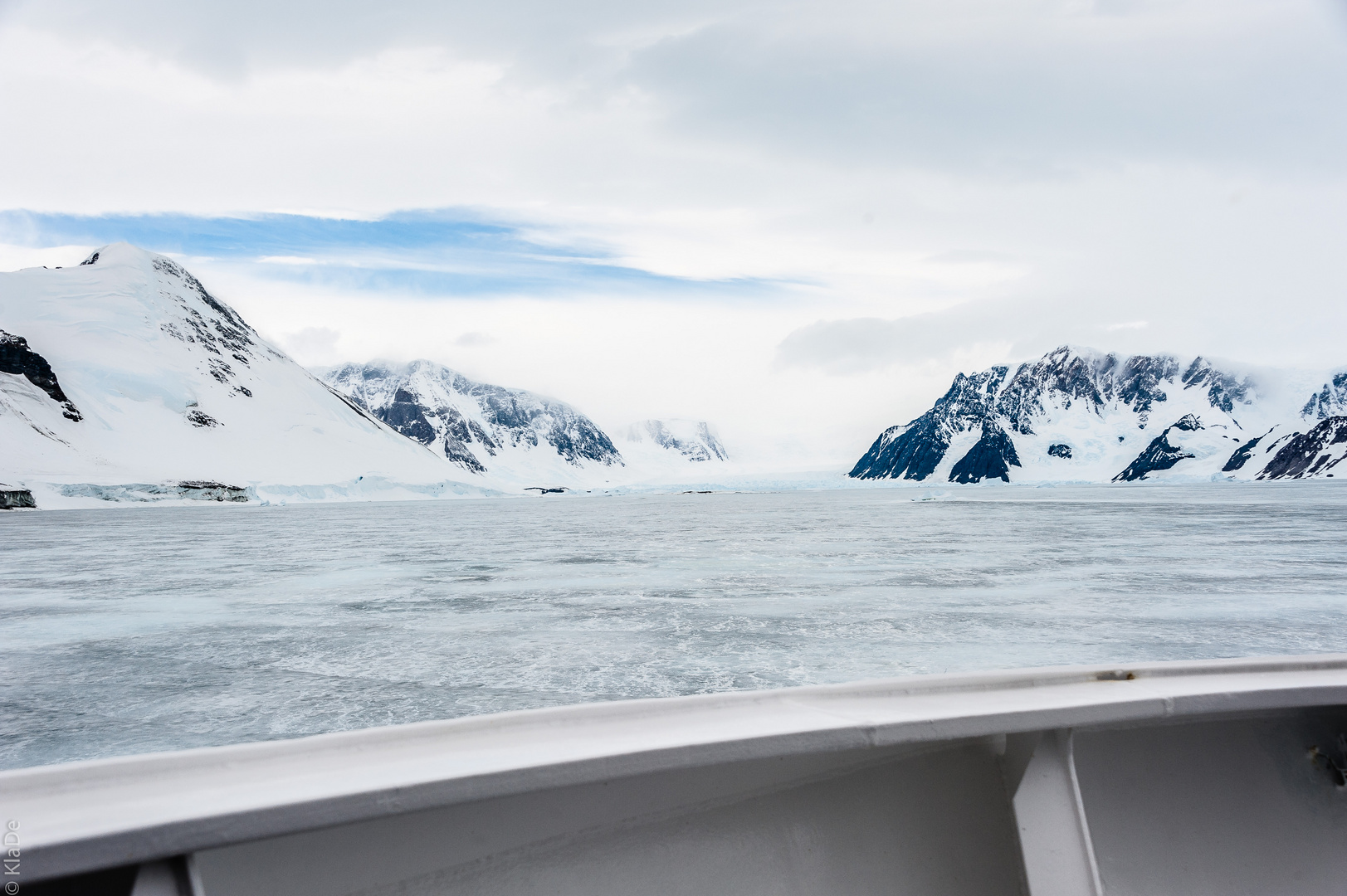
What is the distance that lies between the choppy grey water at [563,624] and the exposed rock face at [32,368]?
287 feet

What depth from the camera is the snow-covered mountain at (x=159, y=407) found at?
3209 inches

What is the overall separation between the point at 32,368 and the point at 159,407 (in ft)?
44.9

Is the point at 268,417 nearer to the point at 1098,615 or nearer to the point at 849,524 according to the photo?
the point at 849,524

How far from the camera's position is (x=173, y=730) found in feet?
15.8

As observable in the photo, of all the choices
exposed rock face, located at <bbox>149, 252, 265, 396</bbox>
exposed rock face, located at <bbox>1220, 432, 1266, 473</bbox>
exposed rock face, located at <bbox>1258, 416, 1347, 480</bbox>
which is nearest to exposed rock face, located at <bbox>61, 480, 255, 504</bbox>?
exposed rock face, located at <bbox>149, 252, 265, 396</bbox>

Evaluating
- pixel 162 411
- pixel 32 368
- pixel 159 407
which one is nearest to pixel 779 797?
pixel 32 368

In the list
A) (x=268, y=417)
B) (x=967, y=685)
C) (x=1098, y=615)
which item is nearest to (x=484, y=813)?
(x=967, y=685)

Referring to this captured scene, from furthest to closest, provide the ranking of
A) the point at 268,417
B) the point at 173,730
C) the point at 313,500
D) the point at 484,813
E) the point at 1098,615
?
1. the point at 268,417
2. the point at 313,500
3. the point at 1098,615
4. the point at 173,730
5. the point at 484,813

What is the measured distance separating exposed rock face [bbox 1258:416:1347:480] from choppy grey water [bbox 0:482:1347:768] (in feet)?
534

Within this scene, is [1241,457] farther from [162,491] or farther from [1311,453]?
[162,491]

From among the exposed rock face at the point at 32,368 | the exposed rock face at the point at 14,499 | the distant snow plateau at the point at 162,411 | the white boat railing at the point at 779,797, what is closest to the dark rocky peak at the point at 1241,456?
the distant snow plateau at the point at 162,411

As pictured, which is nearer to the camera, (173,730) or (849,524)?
(173,730)

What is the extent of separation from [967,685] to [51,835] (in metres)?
1.99

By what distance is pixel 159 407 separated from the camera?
9881 cm
